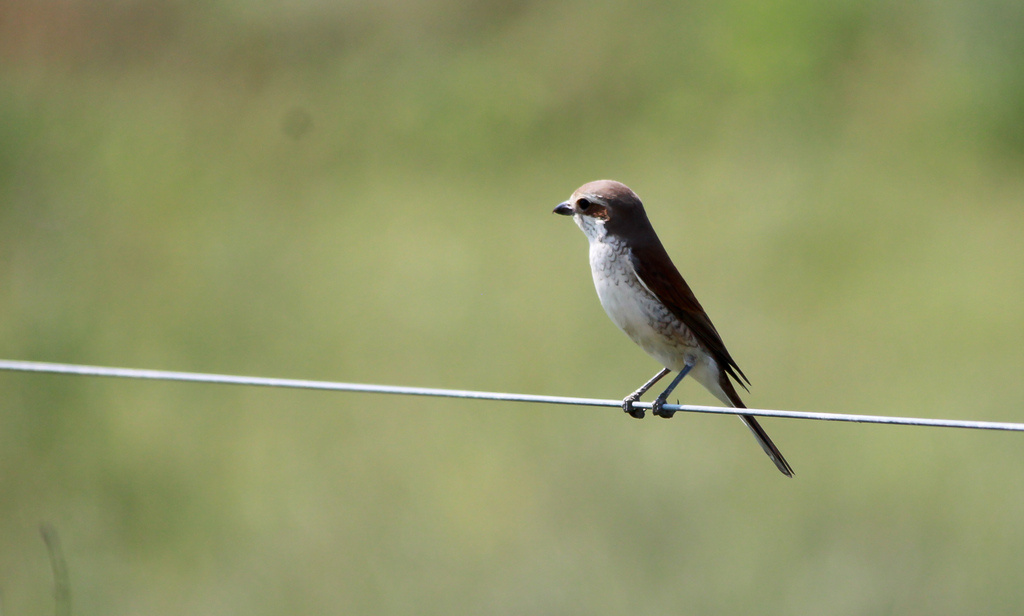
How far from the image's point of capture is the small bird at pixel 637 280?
13.6 feet

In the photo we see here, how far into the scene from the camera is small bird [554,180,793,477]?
4156 mm

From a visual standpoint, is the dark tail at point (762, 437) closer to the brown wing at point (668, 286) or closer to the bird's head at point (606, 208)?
the brown wing at point (668, 286)

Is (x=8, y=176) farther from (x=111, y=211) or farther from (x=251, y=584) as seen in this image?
(x=251, y=584)

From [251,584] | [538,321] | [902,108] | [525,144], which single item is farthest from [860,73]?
[251,584]

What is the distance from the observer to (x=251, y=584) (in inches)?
277

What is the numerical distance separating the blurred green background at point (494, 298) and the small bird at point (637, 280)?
8.98 ft

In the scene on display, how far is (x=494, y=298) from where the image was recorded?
34.8 feet

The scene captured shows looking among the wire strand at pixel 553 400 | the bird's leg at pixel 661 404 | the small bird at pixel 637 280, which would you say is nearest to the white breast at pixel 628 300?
the small bird at pixel 637 280

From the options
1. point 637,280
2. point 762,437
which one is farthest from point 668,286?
point 762,437

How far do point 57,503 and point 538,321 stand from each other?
456cm

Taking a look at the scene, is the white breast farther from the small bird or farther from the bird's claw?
the bird's claw

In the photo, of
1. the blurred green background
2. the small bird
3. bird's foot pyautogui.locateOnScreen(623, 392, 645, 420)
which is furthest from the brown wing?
the blurred green background

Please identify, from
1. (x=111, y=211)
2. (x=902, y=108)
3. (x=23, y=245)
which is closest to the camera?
(x=23, y=245)

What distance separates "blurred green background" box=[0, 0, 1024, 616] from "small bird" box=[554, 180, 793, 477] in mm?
2736
